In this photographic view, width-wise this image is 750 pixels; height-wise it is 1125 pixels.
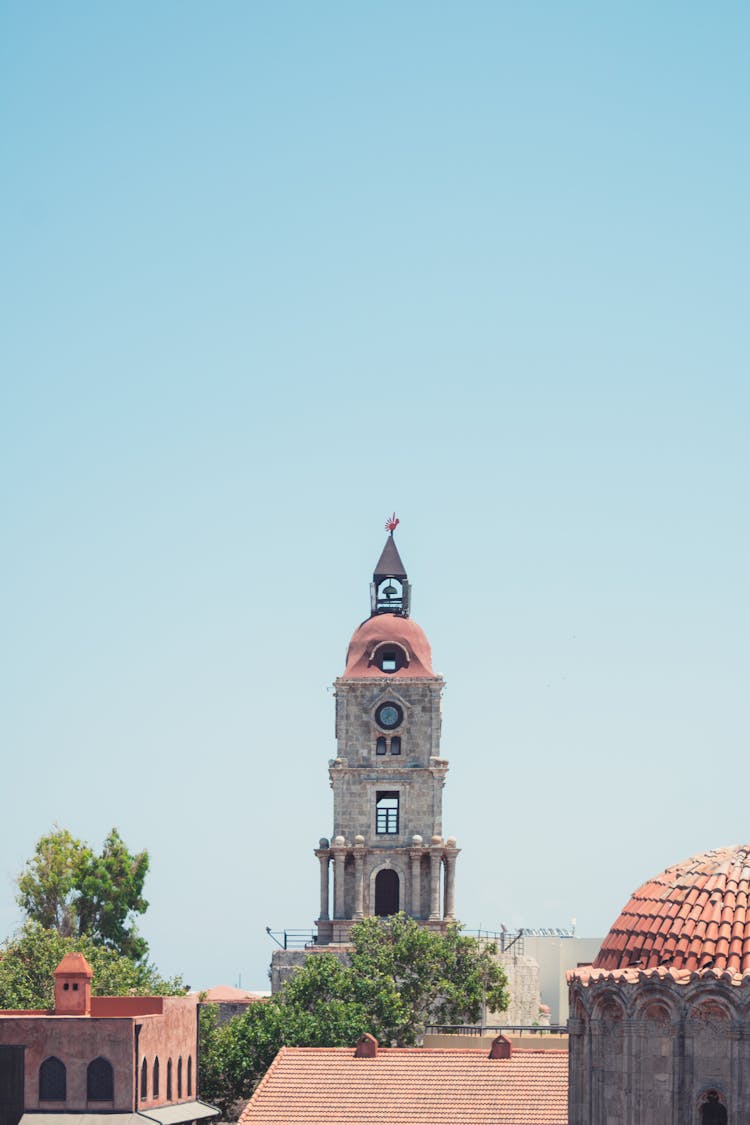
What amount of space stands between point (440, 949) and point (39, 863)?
926 inches

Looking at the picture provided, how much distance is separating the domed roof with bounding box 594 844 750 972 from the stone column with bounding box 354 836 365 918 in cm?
5138

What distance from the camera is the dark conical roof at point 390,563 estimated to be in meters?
102

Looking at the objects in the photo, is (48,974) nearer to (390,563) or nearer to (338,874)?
(338,874)

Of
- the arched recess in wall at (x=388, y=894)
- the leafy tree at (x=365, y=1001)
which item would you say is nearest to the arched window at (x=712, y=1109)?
the leafy tree at (x=365, y=1001)

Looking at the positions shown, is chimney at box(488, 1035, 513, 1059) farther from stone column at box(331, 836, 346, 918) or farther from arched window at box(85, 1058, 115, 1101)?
stone column at box(331, 836, 346, 918)

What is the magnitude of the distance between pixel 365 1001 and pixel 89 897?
75.5ft

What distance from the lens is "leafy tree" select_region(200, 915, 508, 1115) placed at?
79.4 m

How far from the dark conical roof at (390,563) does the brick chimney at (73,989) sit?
32.4m

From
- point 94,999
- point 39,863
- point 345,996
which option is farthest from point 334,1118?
point 39,863

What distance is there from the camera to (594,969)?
150 ft

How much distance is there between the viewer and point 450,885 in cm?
9881

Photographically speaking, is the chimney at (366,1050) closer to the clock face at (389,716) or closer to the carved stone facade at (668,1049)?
the carved stone facade at (668,1049)

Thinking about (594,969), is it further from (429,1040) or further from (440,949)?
(440,949)

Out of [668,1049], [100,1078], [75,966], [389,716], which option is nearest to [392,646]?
[389,716]
